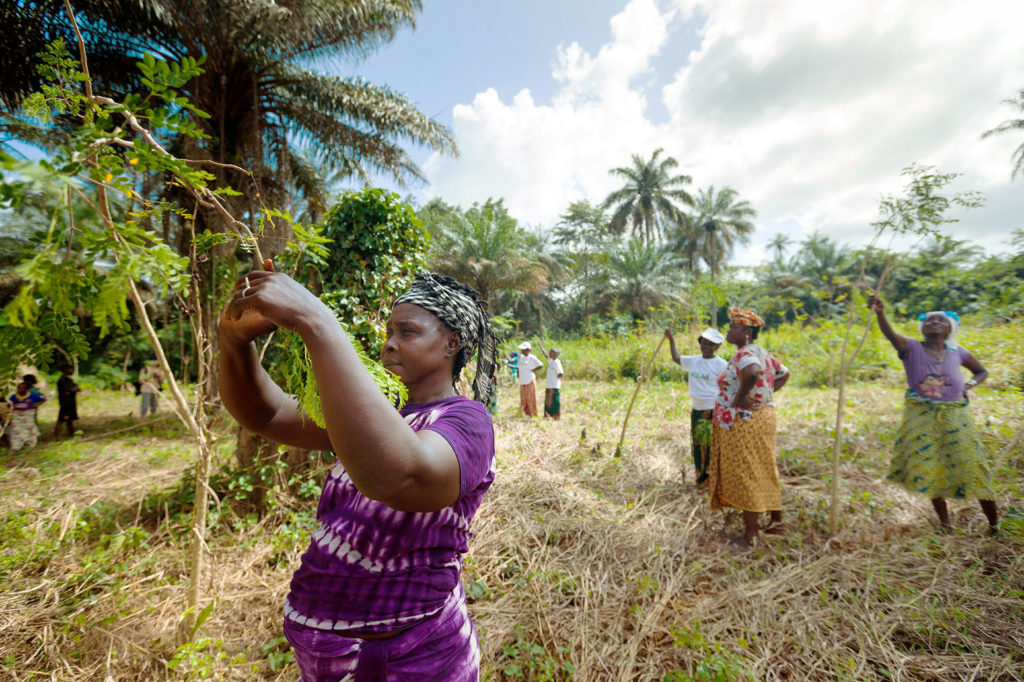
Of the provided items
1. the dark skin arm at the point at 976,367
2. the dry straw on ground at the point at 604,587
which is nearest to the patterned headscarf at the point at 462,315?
the dry straw on ground at the point at 604,587

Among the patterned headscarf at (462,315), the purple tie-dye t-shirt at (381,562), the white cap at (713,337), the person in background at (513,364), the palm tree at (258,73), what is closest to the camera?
the purple tie-dye t-shirt at (381,562)

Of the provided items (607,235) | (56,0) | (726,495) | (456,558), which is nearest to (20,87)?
(56,0)

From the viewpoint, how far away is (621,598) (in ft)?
9.30

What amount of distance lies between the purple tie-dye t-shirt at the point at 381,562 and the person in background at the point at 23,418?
8653mm

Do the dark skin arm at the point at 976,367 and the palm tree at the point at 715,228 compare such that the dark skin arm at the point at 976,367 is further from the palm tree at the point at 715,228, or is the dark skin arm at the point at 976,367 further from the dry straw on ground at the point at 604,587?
the palm tree at the point at 715,228

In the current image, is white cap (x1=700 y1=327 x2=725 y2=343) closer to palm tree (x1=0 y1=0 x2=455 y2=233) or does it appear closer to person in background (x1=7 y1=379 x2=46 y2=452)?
palm tree (x1=0 y1=0 x2=455 y2=233)

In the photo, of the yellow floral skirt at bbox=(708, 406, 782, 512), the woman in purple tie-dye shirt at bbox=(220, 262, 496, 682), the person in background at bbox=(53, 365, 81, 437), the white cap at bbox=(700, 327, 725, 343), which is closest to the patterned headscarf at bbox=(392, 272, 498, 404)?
the woman in purple tie-dye shirt at bbox=(220, 262, 496, 682)

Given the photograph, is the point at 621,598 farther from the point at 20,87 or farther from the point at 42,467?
the point at 20,87

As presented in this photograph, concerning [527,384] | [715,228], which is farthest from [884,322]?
[715,228]

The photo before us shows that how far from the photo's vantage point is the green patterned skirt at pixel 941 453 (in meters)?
3.38

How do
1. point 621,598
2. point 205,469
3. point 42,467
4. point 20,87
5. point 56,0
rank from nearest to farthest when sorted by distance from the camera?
point 205,469 < point 621,598 < point 42,467 < point 56,0 < point 20,87

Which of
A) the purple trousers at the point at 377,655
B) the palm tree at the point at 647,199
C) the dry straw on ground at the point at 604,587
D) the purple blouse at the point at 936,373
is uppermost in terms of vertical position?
the palm tree at the point at 647,199

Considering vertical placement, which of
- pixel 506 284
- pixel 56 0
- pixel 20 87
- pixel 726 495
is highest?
pixel 56 0

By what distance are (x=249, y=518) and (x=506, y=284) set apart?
1469cm
